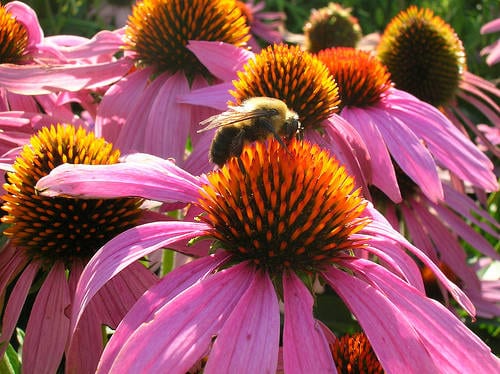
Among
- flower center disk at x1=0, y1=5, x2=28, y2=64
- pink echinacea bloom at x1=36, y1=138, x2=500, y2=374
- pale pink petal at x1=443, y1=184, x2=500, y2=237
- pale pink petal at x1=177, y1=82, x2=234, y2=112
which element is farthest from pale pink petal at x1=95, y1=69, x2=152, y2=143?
pale pink petal at x1=443, y1=184, x2=500, y2=237

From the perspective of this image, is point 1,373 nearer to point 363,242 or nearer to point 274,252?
point 274,252

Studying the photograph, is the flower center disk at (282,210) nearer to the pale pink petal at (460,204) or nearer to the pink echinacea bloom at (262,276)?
the pink echinacea bloom at (262,276)

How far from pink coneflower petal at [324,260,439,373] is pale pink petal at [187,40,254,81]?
69cm

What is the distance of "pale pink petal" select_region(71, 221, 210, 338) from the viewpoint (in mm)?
873

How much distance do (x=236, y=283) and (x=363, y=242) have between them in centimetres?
25

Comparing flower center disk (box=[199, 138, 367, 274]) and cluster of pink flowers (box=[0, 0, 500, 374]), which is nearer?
cluster of pink flowers (box=[0, 0, 500, 374])

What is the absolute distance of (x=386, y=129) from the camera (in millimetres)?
1534

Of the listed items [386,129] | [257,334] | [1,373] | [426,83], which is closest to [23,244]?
[1,373]

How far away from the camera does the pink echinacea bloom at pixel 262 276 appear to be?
0.81 meters

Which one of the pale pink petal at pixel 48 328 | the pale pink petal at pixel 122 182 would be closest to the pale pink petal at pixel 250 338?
the pale pink petal at pixel 122 182

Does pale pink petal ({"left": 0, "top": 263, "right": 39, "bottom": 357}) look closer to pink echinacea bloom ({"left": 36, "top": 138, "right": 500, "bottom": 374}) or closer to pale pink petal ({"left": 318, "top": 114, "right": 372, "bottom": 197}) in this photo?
pink echinacea bloom ({"left": 36, "top": 138, "right": 500, "bottom": 374})

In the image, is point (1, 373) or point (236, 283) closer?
point (236, 283)

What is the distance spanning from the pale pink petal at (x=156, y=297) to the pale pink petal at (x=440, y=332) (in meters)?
0.25

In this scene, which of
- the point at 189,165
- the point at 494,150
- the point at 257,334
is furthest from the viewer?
the point at 494,150
